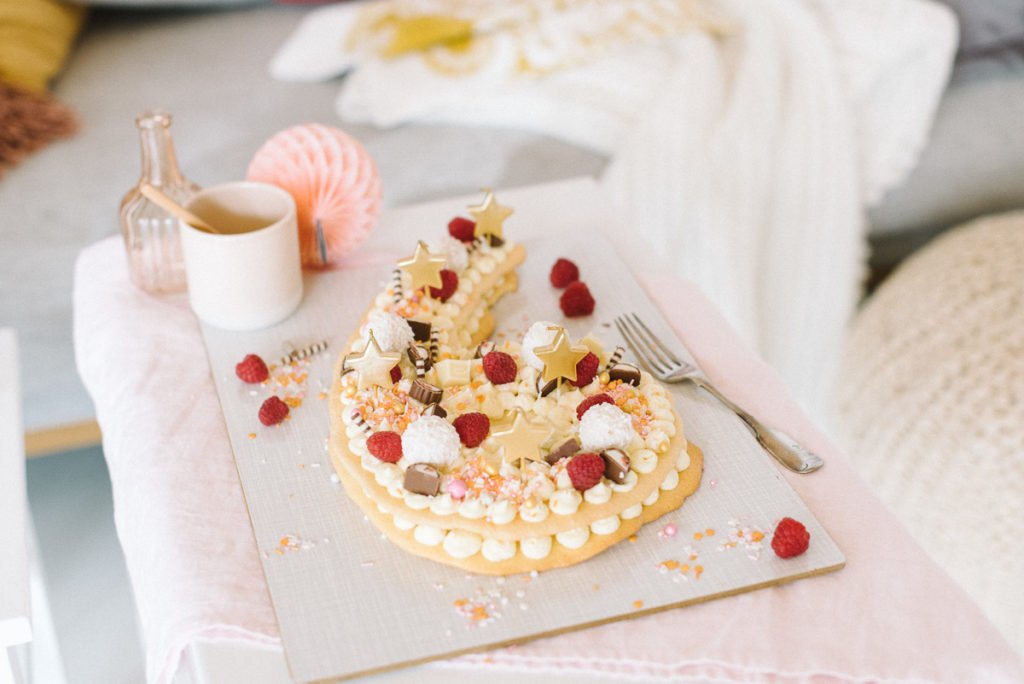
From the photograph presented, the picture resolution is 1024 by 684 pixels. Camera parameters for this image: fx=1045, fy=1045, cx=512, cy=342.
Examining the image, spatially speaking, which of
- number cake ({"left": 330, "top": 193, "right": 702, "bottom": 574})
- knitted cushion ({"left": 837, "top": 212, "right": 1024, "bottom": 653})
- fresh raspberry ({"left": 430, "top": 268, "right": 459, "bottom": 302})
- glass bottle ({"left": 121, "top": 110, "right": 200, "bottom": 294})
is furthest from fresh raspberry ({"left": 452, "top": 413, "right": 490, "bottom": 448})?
knitted cushion ({"left": 837, "top": 212, "right": 1024, "bottom": 653})

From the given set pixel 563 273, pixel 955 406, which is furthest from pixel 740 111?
pixel 563 273

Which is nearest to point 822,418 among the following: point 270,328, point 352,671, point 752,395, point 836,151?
point 836,151

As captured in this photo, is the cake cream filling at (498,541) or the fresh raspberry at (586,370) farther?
the fresh raspberry at (586,370)

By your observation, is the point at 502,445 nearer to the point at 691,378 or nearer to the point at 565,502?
the point at 565,502

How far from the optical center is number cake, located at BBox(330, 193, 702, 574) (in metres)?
0.73

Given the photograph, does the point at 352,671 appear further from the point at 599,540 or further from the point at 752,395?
the point at 752,395

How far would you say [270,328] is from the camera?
3.24 feet

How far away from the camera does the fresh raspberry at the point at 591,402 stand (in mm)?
792

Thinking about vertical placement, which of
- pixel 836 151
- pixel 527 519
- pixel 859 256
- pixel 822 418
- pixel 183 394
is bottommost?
pixel 822 418

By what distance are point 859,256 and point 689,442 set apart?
3.39ft

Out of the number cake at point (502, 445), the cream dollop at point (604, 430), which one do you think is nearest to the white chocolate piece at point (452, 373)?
the number cake at point (502, 445)

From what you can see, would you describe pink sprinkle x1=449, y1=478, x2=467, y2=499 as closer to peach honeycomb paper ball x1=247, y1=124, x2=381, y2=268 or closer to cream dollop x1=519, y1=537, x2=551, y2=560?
cream dollop x1=519, y1=537, x2=551, y2=560

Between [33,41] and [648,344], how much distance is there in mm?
1374

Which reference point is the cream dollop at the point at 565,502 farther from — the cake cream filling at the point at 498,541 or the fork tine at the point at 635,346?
Answer: the fork tine at the point at 635,346
